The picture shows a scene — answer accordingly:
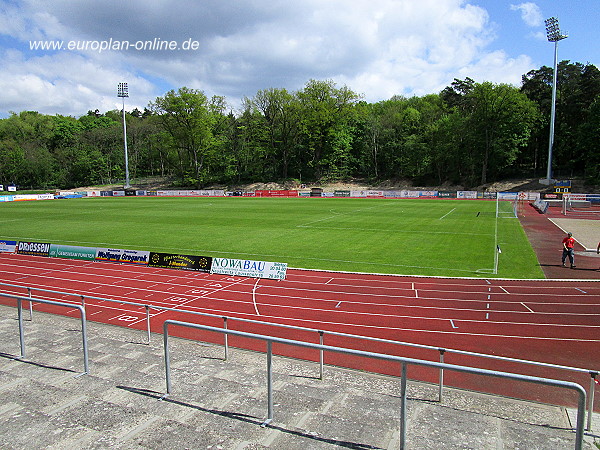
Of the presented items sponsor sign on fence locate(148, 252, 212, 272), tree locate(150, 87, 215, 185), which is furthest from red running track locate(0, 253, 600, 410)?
tree locate(150, 87, 215, 185)

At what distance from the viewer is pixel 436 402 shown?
6.58 meters

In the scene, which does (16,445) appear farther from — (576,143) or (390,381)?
(576,143)

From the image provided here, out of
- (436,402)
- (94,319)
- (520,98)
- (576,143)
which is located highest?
(520,98)

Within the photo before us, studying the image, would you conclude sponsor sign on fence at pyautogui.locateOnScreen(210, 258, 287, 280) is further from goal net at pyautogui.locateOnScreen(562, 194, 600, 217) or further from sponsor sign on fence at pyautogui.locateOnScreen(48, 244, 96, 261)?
goal net at pyautogui.locateOnScreen(562, 194, 600, 217)

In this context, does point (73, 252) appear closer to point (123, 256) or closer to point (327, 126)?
point (123, 256)

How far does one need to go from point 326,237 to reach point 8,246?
19899 mm

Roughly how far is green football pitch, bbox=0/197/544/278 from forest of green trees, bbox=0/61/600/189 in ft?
117

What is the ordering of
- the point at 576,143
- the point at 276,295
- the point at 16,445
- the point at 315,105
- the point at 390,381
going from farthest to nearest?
the point at 315,105, the point at 576,143, the point at 276,295, the point at 390,381, the point at 16,445

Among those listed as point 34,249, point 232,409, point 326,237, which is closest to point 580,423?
point 232,409

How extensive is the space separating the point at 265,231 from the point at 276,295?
16.3 m

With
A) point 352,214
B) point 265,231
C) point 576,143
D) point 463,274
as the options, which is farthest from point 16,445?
point 576,143

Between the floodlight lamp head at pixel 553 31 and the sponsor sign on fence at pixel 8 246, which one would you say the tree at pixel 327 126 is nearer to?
the floodlight lamp head at pixel 553 31

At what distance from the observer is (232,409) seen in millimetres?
6039

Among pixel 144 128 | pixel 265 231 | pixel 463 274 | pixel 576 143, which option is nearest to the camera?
pixel 463 274
